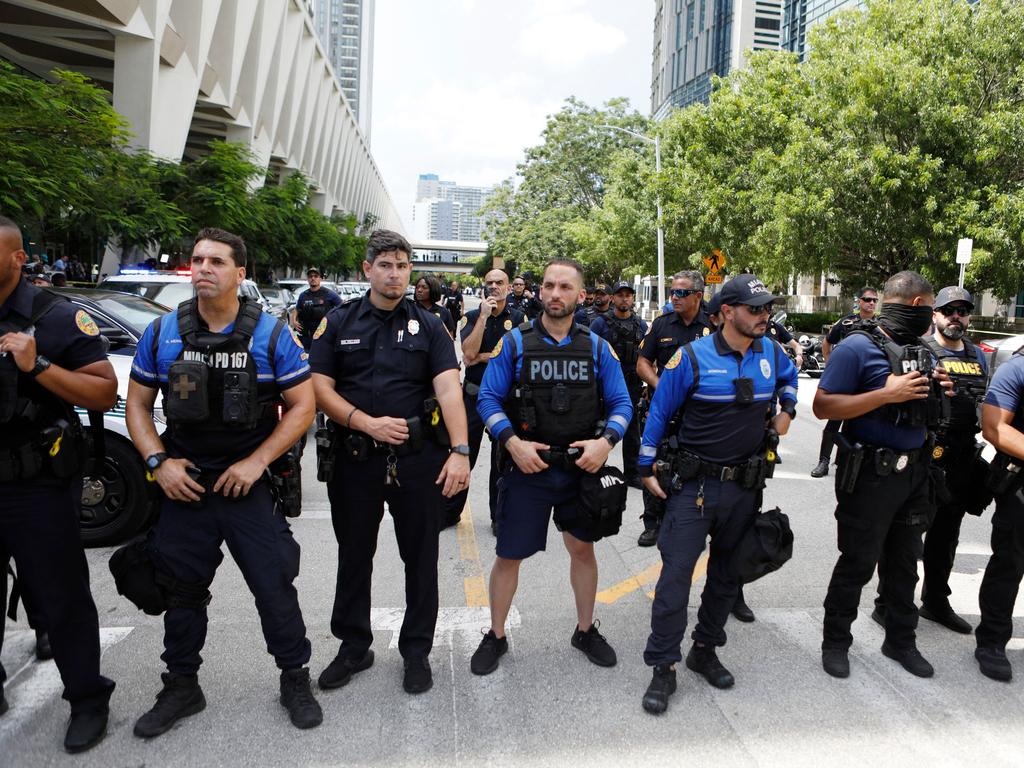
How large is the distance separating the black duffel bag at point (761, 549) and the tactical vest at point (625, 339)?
3979 millimetres

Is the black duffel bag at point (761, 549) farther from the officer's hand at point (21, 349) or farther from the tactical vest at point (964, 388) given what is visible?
the officer's hand at point (21, 349)

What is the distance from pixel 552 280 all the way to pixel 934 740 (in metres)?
2.49

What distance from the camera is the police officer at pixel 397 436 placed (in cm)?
327

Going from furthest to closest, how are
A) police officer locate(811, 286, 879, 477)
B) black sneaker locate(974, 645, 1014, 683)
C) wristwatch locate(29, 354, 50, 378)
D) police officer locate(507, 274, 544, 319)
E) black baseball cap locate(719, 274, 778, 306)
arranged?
police officer locate(811, 286, 879, 477)
police officer locate(507, 274, 544, 319)
black sneaker locate(974, 645, 1014, 683)
black baseball cap locate(719, 274, 778, 306)
wristwatch locate(29, 354, 50, 378)

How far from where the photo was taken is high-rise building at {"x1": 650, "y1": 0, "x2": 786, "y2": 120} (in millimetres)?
77812

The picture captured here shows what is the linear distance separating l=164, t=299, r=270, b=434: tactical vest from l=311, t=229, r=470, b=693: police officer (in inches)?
14.4

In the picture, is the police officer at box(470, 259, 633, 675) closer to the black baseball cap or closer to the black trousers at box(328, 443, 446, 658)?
the black trousers at box(328, 443, 446, 658)

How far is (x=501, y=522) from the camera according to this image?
3.56 m

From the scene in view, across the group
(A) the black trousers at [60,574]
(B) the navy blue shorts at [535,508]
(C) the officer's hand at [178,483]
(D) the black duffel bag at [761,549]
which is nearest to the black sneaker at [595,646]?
(B) the navy blue shorts at [535,508]

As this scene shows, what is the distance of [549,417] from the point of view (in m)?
3.51

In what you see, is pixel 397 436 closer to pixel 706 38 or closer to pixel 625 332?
pixel 625 332

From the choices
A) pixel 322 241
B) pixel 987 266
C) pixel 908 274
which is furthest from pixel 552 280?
pixel 322 241

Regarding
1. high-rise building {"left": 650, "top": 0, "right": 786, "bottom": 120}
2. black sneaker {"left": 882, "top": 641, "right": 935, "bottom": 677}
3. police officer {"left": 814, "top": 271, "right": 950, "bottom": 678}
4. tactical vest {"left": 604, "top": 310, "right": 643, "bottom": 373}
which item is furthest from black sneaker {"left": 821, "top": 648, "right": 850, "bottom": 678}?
high-rise building {"left": 650, "top": 0, "right": 786, "bottom": 120}

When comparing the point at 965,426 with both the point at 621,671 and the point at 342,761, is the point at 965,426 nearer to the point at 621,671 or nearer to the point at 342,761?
the point at 621,671
